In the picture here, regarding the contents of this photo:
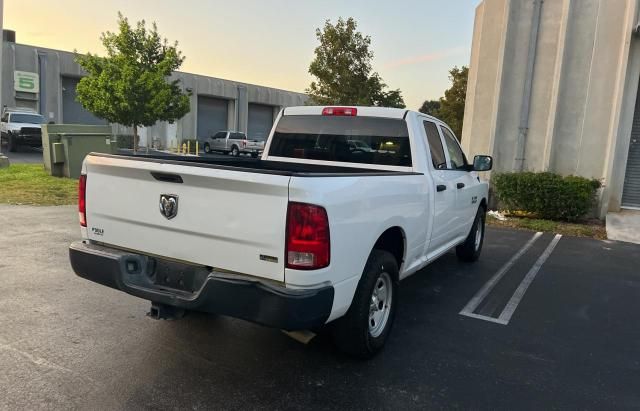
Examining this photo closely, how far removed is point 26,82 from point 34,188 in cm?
2392

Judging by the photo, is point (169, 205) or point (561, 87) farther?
point (561, 87)

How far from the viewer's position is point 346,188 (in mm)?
3084

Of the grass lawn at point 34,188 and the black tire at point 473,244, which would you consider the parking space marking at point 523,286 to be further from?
the grass lawn at point 34,188

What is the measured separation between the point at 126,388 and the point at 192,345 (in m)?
0.75

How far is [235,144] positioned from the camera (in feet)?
116

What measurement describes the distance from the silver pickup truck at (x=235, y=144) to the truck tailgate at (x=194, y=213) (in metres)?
30.7

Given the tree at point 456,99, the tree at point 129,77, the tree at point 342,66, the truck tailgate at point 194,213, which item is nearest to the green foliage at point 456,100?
the tree at point 456,99

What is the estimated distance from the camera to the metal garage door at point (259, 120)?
4703 centimetres

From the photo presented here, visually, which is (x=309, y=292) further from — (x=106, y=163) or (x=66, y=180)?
(x=66, y=180)

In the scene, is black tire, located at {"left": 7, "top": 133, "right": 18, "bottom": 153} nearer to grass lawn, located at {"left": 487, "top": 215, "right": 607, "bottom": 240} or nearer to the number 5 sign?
the number 5 sign

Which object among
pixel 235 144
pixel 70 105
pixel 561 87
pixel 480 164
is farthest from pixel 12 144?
pixel 480 164

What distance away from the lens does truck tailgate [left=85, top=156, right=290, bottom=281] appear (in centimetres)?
286

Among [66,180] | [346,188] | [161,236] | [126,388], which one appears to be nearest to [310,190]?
[346,188]

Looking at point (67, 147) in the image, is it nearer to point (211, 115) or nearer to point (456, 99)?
point (456, 99)
